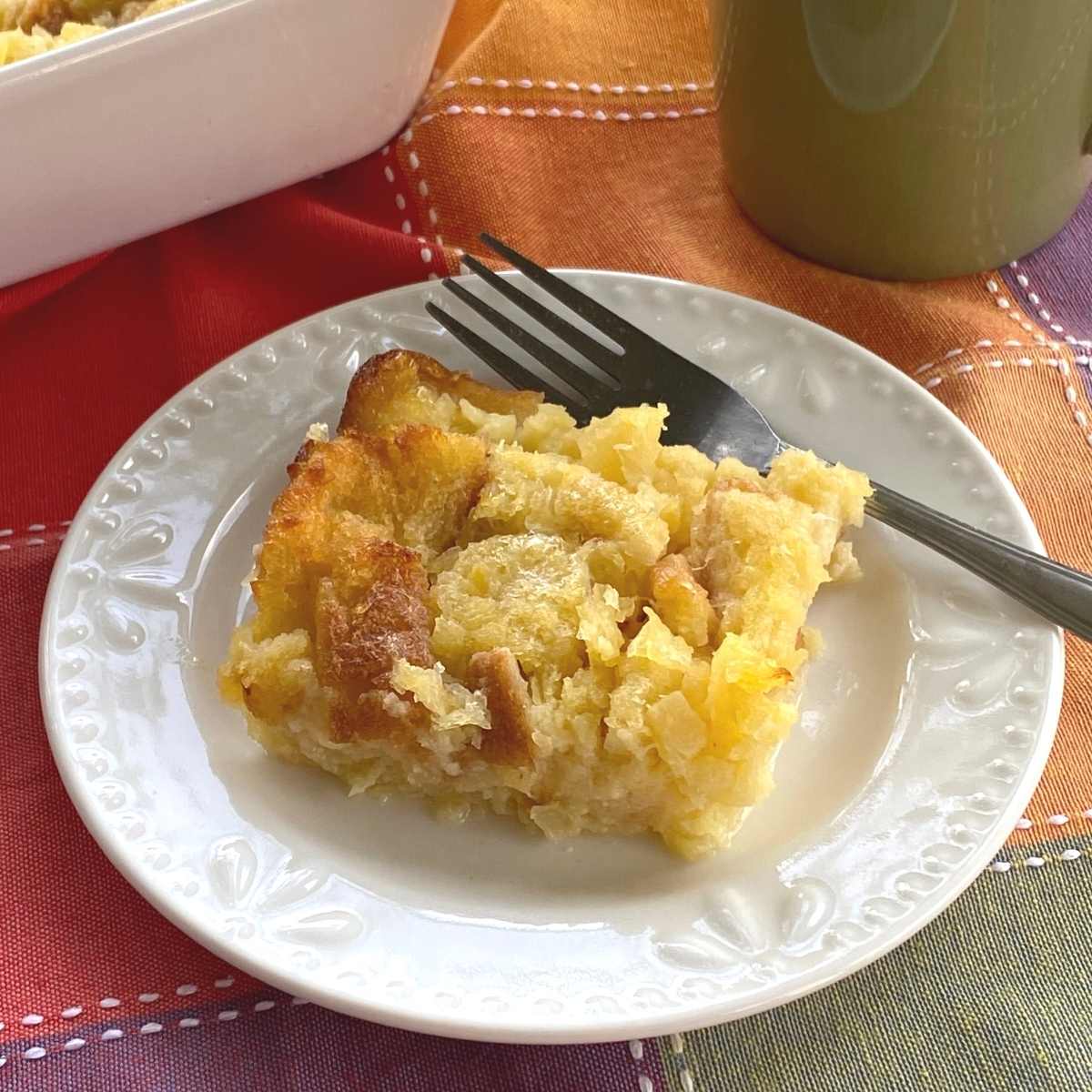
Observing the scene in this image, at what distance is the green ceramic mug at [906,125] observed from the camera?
5.48 feet

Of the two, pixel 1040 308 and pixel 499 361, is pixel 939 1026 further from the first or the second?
pixel 1040 308

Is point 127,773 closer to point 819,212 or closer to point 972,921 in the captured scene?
point 972,921

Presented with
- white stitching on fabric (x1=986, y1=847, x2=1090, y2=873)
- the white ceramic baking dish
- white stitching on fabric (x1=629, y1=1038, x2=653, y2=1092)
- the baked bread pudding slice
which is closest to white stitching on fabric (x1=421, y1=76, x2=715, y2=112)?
the white ceramic baking dish

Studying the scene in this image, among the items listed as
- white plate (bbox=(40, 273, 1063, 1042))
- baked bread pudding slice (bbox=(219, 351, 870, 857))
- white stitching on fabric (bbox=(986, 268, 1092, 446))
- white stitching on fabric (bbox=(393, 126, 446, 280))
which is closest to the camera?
white plate (bbox=(40, 273, 1063, 1042))

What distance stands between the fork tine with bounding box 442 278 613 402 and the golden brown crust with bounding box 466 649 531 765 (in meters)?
0.52

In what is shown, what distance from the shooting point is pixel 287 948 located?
3.81 ft

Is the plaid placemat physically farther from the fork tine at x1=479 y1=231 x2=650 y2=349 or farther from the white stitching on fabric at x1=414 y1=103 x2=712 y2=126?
the fork tine at x1=479 y1=231 x2=650 y2=349

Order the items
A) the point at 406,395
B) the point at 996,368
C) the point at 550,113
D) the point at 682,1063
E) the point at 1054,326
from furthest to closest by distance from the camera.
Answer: the point at 550,113 < the point at 1054,326 < the point at 996,368 < the point at 406,395 < the point at 682,1063

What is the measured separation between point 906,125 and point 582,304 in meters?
0.49

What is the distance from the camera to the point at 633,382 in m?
1.68

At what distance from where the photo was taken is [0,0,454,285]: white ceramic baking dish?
1.62 metres

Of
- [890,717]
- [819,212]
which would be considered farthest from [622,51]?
[890,717]

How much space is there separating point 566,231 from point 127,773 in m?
1.10

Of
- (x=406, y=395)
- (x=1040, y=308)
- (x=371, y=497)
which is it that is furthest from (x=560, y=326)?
(x=1040, y=308)
